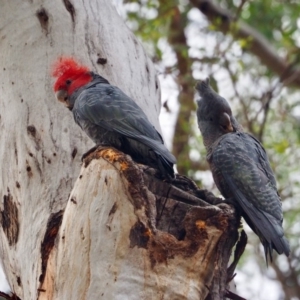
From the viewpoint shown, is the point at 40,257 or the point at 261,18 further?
the point at 261,18

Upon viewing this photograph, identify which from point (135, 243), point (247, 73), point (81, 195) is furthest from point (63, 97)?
point (247, 73)

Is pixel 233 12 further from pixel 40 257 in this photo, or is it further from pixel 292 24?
pixel 40 257

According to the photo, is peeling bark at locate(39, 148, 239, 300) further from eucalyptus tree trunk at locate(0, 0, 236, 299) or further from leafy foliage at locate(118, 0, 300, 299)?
leafy foliage at locate(118, 0, 300, 299)

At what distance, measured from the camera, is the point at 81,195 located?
2.56m

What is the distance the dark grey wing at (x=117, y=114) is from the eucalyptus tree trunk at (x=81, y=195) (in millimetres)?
126

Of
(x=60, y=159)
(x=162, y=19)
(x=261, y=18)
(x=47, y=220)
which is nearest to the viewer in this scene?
(x=47, y=220)

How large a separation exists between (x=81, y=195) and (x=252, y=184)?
127 cm

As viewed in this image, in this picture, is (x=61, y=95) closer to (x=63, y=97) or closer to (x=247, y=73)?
(x=63, y=97)

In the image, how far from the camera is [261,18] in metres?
7.54

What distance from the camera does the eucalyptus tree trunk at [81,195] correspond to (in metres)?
2.42

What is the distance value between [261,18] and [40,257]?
18.1 feet

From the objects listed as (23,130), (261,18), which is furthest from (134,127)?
(261,18)

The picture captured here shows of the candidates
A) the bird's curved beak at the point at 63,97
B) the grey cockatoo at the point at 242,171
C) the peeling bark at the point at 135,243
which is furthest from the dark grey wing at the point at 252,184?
the bird's curved beak at the point at 63,97

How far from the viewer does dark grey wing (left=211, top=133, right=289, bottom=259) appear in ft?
10.7
